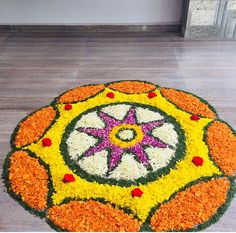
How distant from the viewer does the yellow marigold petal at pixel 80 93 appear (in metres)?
2.22

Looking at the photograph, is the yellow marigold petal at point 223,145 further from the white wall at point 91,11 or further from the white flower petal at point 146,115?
the white wall at point 91,11

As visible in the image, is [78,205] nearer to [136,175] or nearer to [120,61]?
[136,175]

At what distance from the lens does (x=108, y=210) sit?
148 centimetres

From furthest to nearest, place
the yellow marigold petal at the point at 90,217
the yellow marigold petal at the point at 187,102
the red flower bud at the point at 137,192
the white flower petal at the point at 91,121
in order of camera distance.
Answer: the yellow marigold petal at the point at 187,102 < the white flower petal at the point at 91,121 < the red flower bud at the point at 137,192 < the yellow marigold petal at the point at 90,217

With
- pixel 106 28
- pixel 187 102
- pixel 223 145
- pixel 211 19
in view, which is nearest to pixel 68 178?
pixel 223 145

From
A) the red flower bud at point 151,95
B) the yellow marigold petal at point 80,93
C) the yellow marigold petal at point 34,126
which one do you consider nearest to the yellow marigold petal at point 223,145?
the red flower bud at point 151,95

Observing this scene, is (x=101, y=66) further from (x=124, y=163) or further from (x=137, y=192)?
(x=137, y=192)

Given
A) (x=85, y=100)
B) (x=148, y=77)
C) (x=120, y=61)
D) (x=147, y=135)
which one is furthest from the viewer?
(x=120, y=61)

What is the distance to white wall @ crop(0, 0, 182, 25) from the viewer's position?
3062 mm

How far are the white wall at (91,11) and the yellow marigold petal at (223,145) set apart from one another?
1.57 m

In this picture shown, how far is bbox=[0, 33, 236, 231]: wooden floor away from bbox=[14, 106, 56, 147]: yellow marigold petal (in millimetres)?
68

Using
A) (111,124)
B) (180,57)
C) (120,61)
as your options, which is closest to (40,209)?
(111,124)

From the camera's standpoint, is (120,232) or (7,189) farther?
(7,189)

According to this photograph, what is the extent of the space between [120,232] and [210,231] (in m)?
0.40
